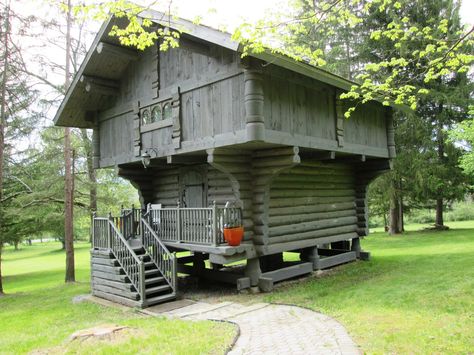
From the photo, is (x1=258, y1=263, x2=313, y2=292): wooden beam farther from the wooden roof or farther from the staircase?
the wooden roof

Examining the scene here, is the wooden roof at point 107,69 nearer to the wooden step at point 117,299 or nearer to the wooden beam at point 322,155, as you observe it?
the wooden beam at point 322,155

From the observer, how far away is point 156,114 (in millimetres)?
12547

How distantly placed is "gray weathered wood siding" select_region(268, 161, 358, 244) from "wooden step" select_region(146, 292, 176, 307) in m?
3.20

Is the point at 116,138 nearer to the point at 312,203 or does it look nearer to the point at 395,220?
the point at 312,203

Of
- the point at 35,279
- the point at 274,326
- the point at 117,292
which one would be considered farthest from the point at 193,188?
the point at 35,279

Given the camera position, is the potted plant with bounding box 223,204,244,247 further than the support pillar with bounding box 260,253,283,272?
No

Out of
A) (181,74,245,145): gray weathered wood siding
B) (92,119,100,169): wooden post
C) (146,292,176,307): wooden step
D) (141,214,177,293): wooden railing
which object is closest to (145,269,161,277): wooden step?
(141,214,177,293): wooden railing

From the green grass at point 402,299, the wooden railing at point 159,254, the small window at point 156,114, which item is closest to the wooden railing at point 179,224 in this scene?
the wooden railing at point 159,254

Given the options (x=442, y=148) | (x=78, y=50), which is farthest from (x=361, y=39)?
(x=78, y=50)

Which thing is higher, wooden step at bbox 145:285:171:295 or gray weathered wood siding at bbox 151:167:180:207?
gray weathered wood siding at bbox 151:167:180:207

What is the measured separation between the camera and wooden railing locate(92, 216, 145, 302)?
10.5m

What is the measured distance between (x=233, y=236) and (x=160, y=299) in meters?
2.52

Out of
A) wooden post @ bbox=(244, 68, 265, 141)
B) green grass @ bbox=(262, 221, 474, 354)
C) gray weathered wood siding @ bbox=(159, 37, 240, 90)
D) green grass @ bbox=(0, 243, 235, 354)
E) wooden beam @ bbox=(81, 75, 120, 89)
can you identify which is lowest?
green grass @ bbox=(0, 243, 235, 354)

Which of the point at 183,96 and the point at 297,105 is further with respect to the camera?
the point at 183,96
